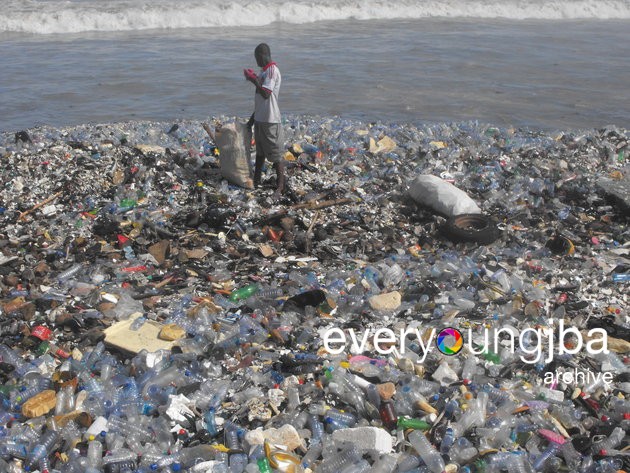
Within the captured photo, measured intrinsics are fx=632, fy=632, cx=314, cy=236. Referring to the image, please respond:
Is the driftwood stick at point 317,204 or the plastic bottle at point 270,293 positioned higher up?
the driftwood stick at point 317,204

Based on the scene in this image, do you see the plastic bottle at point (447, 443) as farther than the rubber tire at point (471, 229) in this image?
No

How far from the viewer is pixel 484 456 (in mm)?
3541

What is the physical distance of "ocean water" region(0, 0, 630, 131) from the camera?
12.1 m

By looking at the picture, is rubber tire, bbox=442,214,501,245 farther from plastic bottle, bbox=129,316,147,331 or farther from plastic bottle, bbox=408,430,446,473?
plastic bottle, bbox=129,316,147,331

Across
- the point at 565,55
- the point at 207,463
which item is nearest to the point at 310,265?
the point at 207,463

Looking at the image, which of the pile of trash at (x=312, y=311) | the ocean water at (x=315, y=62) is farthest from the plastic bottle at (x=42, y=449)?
the ocean water at (x=315, y=62)

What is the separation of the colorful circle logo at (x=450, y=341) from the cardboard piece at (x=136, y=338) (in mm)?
1921

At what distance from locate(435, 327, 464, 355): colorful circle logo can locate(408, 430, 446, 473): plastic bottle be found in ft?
3.08

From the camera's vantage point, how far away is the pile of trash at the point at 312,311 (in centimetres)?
366

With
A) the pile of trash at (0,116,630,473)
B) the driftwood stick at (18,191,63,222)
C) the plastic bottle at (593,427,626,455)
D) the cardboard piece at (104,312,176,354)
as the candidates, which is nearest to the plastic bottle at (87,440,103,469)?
the pile of trash at (0,116,630,473)

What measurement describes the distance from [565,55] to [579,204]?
1114 centimetres

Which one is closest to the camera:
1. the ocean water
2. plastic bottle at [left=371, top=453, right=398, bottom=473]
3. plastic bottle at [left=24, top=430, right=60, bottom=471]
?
plastic bottle at [left=371, top=453, right=398, bottom=473]

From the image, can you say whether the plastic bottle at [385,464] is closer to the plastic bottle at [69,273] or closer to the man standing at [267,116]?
the plastic bottle at [69,273]

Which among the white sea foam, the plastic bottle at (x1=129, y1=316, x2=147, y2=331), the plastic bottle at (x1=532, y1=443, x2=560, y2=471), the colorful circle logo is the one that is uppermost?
the white sea foam
